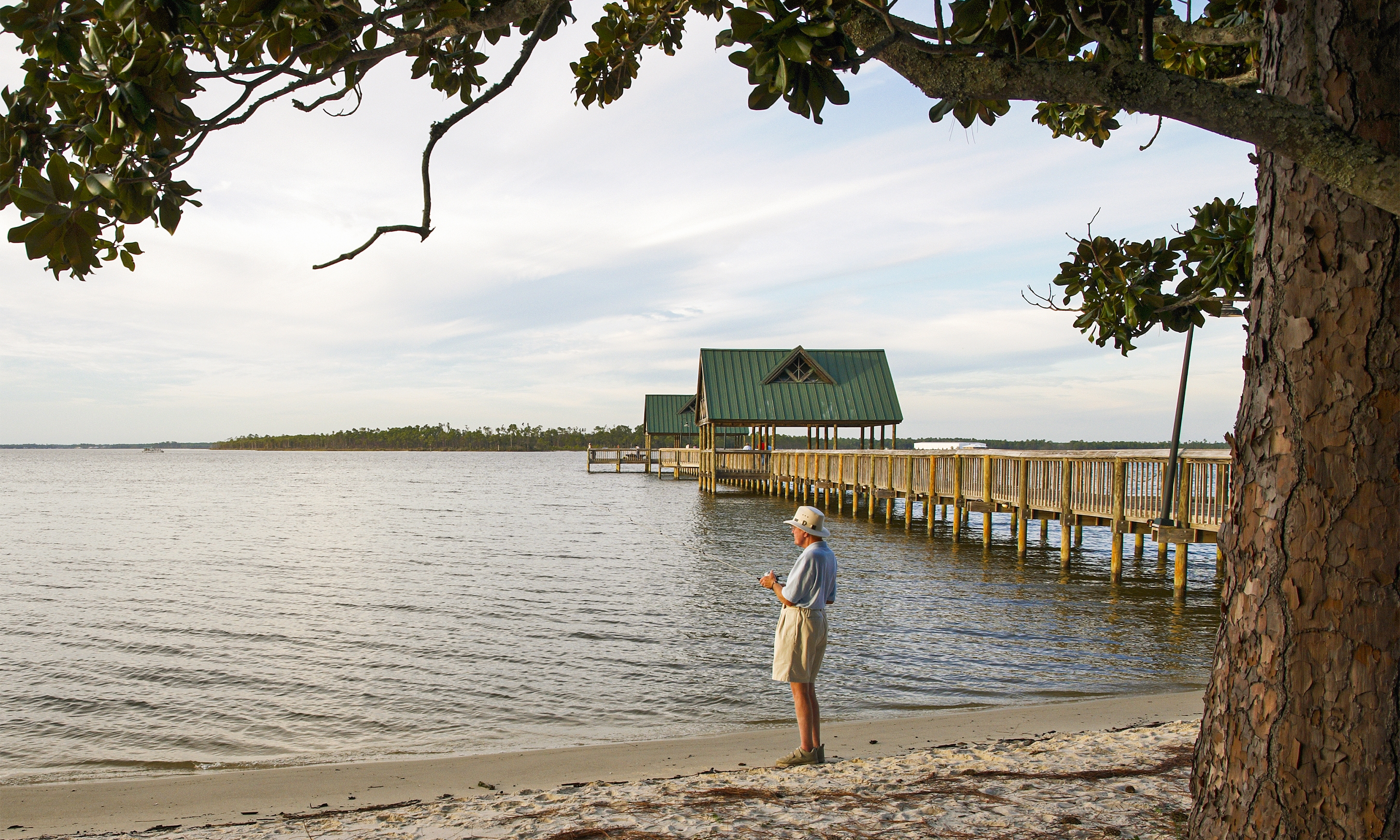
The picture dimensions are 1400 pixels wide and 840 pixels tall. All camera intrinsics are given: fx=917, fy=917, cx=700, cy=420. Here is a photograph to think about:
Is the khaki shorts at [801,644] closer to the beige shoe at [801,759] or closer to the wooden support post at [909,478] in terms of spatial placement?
the beige shoe at [801,759]

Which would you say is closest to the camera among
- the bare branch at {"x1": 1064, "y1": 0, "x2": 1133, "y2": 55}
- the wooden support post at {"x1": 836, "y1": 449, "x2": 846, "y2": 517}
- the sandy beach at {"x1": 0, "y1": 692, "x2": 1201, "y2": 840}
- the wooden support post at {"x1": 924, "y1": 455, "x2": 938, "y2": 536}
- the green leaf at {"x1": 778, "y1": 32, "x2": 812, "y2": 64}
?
the green leaf at {"x1": 778, "y1": 32, "x2": 812, "y2": 64}

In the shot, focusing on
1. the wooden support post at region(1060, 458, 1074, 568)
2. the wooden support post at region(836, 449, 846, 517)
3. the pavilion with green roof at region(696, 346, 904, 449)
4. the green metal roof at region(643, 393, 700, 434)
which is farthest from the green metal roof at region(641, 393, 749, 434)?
the wooden support post at region(1060, 458, 1074, 568)

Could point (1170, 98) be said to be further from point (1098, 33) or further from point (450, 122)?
point (450, 122)

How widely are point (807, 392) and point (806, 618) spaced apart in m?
37.1

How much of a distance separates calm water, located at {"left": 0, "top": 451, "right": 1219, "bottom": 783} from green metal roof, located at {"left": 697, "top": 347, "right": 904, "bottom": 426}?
586 inches

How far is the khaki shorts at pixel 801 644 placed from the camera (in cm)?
595

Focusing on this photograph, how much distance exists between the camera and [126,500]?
4569 cm

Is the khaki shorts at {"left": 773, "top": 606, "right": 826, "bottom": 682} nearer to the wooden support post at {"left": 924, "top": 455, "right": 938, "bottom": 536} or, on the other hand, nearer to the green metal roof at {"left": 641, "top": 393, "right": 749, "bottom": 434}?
the wooden support post at {"left": 924, "top": 455, "right": 938, "bottom": 536}

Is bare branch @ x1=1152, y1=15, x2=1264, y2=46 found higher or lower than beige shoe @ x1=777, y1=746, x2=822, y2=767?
higher

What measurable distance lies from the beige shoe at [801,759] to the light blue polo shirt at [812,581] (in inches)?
41.1

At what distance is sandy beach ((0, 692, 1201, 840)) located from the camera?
15.0 ft

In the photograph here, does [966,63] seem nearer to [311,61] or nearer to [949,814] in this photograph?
[311,61]

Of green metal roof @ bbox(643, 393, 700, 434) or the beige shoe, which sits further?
green metal roof @ bbox(643, 393, 700, 434)

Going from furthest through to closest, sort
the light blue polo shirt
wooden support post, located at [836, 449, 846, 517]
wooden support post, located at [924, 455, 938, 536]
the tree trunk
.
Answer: wooden support post, located at [836, 449, 846, 517] < wooden support post, located at [924, 455, 938, 536] < the light blue polo shirt < the tree trunk
